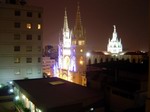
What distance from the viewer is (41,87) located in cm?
2623

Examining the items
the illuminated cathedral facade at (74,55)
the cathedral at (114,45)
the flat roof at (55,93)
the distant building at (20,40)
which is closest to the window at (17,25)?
the distant building at (20,40)

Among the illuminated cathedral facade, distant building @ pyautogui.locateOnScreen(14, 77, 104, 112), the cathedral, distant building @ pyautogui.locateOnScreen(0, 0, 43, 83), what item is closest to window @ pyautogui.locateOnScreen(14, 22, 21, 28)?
Answer: distant building @ pyautogui.locateOnScreen(0, 0, 43, 83)

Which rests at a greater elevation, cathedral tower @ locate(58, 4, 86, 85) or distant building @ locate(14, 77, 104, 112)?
cathedral tower @ locate(58, 4, 86, 85)

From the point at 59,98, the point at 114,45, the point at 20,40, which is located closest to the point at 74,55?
the point at 20,40

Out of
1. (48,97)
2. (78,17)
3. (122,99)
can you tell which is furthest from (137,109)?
(78,17)

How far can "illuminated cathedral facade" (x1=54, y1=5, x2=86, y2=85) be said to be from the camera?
194 ft

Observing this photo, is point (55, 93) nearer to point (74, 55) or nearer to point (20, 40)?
point (20, 40)

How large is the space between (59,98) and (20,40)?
1925 cm

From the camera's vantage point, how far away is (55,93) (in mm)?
23469

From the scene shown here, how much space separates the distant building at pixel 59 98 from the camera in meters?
20.0

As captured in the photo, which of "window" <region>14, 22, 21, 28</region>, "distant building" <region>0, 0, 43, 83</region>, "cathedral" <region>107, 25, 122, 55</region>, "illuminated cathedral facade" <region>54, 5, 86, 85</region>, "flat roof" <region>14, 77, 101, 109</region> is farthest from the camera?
"cathedral" <region>107, 25, 122, 55</region>

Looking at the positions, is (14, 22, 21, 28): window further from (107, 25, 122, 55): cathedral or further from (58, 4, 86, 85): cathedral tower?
(107, 25, 122, 55): cathedral

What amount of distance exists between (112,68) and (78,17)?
35016 mm

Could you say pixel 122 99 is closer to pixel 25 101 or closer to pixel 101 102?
pixel 101 102
